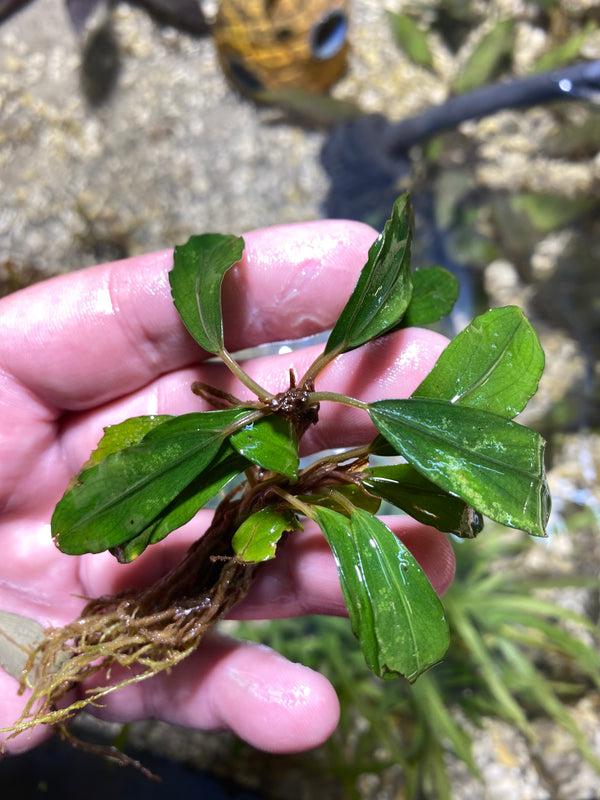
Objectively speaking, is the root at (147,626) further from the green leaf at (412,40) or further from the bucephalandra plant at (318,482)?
the green leaf at (412,40)

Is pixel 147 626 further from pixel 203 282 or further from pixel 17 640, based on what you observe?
pixel 203 282

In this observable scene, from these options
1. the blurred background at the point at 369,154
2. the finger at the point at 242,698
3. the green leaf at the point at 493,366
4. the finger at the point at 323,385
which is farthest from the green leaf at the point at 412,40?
the finger at the point at 242,698

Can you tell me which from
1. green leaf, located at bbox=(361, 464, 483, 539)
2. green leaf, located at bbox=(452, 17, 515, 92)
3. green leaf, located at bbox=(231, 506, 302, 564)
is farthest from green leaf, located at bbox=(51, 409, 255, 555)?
green leaf, located at bbox=(452, 17, 515, 92)

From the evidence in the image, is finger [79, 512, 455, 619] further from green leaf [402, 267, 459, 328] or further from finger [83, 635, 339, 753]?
green leaf [402, 267, 459, 328]

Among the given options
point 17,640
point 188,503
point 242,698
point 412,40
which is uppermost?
point 412,40

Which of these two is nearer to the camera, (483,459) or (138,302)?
(483,459)

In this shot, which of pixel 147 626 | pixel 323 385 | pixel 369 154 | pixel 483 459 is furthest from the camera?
pixel 369 154

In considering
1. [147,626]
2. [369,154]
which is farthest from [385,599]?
[369,154]

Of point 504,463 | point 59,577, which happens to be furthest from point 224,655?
point 504,463
